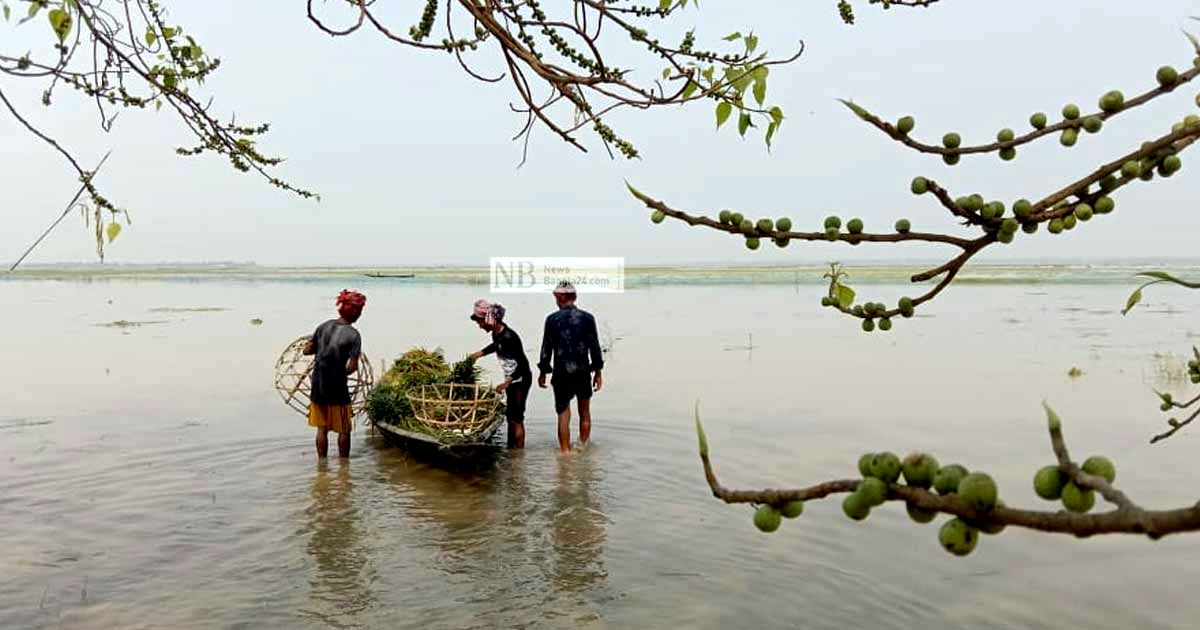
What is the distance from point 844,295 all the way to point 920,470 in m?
1.16

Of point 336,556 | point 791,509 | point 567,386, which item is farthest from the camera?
point 567,386

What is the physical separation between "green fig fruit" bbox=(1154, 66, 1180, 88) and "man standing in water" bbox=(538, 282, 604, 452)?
8704 millimetres

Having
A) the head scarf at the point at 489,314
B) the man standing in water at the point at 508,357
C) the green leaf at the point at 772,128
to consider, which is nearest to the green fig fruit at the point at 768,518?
the green leaf at the point at 772,128

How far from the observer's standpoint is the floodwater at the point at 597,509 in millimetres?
5520

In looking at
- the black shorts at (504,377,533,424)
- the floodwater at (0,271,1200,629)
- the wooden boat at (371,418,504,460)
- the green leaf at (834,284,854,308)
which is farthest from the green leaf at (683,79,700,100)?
the black shorts at (504,377,533,424)

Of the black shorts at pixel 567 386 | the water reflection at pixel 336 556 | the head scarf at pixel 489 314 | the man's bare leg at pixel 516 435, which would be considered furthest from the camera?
the man's bare leg at pixel 516 435

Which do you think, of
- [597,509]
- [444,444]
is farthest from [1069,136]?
[444,444]

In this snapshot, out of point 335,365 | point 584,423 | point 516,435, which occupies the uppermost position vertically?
point 335,365

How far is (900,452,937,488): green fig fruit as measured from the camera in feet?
3.11

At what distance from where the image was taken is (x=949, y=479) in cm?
93

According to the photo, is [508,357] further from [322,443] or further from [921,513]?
[921,513]

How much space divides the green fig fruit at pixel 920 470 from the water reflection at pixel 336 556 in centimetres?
490

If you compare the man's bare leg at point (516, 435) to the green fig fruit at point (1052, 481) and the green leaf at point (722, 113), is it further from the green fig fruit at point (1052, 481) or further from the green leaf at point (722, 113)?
the green fig fruit at point (1052, 481)

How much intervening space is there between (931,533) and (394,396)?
6.26 metres
